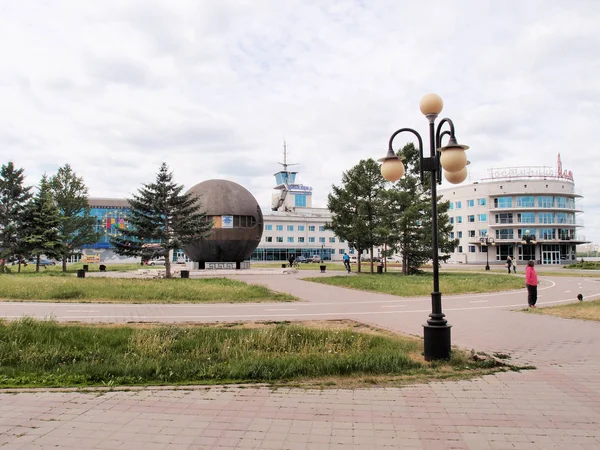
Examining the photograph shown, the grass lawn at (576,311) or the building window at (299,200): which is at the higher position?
the building window at (299,200)

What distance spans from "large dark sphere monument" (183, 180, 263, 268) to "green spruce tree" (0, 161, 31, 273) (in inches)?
554

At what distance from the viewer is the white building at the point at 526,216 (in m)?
70.1

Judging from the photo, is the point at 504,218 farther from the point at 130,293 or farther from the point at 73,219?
the point at 130,293

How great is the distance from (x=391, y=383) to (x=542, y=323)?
7768 millimetres

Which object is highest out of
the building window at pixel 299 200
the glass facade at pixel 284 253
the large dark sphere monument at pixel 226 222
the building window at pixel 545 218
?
the building window at pixel 299 200

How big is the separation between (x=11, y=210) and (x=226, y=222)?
62.0ft

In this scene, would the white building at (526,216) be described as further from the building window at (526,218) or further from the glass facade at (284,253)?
the glass facade at (284,253)

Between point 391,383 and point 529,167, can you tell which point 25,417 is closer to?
point 391,383

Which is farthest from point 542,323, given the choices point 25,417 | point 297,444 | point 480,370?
point 25,417

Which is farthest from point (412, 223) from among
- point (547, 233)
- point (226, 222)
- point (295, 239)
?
point (295, 239)

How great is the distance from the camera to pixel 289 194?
12281 centimetres

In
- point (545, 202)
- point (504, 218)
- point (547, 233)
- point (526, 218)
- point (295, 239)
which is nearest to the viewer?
point (547, 233)

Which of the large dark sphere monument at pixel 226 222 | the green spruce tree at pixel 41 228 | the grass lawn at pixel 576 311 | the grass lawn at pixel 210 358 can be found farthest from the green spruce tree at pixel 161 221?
the grass lawn at pixel 576 311

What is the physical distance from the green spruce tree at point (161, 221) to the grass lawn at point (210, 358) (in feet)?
61.2
